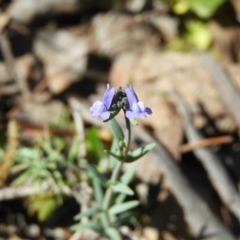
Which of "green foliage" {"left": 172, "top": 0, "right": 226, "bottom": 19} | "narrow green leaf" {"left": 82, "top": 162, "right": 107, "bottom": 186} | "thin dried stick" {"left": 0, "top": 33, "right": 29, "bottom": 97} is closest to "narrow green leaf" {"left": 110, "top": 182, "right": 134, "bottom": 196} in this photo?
"narrow green leaf" {"left": 82, "top": 162, "right": 107, "bottom": 186}

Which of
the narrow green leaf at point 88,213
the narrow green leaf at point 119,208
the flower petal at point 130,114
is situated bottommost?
the narrow green leaf at point 119,208

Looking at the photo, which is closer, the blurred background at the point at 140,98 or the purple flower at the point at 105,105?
the purple flower at the point at 105,105

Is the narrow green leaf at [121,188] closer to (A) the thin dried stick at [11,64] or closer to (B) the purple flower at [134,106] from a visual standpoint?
(B) the purple flower at [134,106]

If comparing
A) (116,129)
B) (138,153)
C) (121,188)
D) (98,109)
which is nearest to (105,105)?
(98,109)

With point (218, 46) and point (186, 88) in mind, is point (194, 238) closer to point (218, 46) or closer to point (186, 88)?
point (186, 88)

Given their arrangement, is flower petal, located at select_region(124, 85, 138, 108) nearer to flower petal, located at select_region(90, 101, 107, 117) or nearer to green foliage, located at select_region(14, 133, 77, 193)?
flower petal, located at select_region(90, 101, 107, 117)

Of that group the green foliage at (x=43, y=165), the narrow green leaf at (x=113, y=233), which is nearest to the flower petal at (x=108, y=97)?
the narrow green leaf at (x=113, y=233)

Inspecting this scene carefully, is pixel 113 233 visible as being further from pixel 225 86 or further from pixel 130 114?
pixel 225 86
